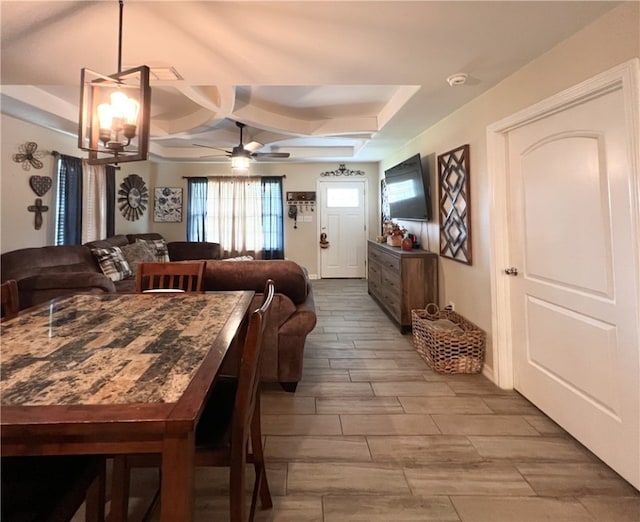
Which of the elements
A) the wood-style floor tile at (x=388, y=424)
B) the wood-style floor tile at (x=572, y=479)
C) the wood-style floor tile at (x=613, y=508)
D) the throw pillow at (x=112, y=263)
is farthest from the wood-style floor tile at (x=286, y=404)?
the throw pillow at (x=112, y=263)

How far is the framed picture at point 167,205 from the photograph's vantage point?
6.59m

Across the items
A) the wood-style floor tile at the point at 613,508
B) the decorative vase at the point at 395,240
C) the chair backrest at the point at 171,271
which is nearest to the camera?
the wood-style floor tile at the point at 613,508

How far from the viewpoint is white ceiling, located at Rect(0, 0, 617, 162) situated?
1700 mm

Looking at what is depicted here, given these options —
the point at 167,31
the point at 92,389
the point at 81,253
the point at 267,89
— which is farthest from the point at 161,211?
the point at 92,389

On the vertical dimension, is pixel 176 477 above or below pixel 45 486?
above

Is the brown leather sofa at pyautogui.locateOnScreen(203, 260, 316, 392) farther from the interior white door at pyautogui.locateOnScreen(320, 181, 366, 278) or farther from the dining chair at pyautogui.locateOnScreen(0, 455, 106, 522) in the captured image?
the interior white door at pyautogui.locateOnScreen(320, 181, 366, 278)

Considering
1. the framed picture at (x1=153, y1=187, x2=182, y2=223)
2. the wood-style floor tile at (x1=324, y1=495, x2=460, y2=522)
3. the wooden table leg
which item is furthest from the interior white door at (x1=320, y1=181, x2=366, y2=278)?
the wooden table leg

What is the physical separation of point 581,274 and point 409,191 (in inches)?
105

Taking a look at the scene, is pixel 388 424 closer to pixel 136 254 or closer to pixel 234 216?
pixel 136 254

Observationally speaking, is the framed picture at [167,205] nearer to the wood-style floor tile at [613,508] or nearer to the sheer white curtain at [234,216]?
the sheer white curtain at [234,216]

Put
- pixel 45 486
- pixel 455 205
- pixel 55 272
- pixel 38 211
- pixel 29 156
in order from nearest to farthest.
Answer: pixel 45 486
pixel 455 205
pixel 55 272
pixel 29 156
pixel 38 211

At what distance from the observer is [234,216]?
6.62m

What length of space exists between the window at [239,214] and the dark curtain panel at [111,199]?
4.98ft

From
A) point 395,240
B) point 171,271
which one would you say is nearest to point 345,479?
point 171,271
